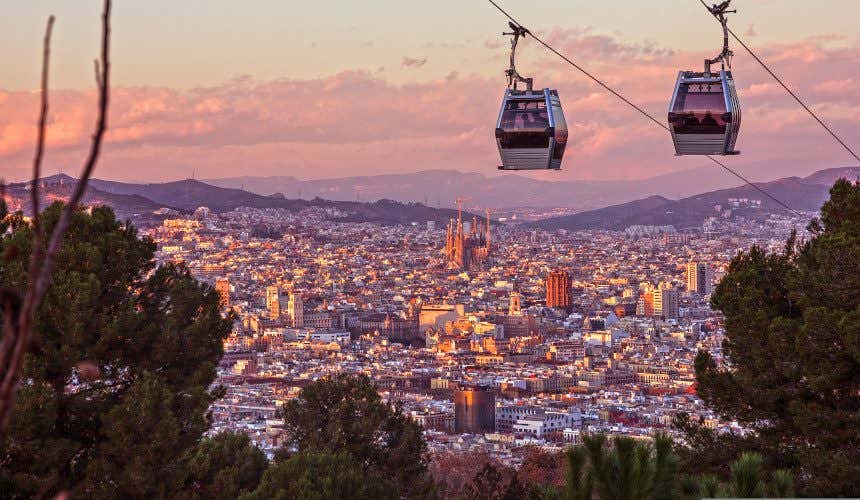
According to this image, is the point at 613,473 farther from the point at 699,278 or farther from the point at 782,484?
the point at 699,278

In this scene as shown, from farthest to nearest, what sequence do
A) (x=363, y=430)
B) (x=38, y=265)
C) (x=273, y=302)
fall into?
(x=273, y=302)
(x=363, y=430)
(x=38, y=265)

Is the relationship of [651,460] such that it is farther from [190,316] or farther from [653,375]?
[653,375]

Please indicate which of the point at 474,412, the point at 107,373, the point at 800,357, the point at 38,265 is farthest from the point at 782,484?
the point at 474,412

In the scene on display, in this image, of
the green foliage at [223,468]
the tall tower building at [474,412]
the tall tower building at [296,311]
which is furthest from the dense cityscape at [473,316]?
the green foliage at [223,468]

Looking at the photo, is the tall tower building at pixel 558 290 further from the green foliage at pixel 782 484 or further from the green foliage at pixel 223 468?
the green foliage at pixel 782 484

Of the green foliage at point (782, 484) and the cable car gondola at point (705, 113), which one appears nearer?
the green foliage at point (782, 484)

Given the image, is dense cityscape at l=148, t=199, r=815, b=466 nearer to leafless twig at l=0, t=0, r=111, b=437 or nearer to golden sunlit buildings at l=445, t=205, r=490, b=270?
golden sunlit buildings at l=445, t=205, r=490, b=270
